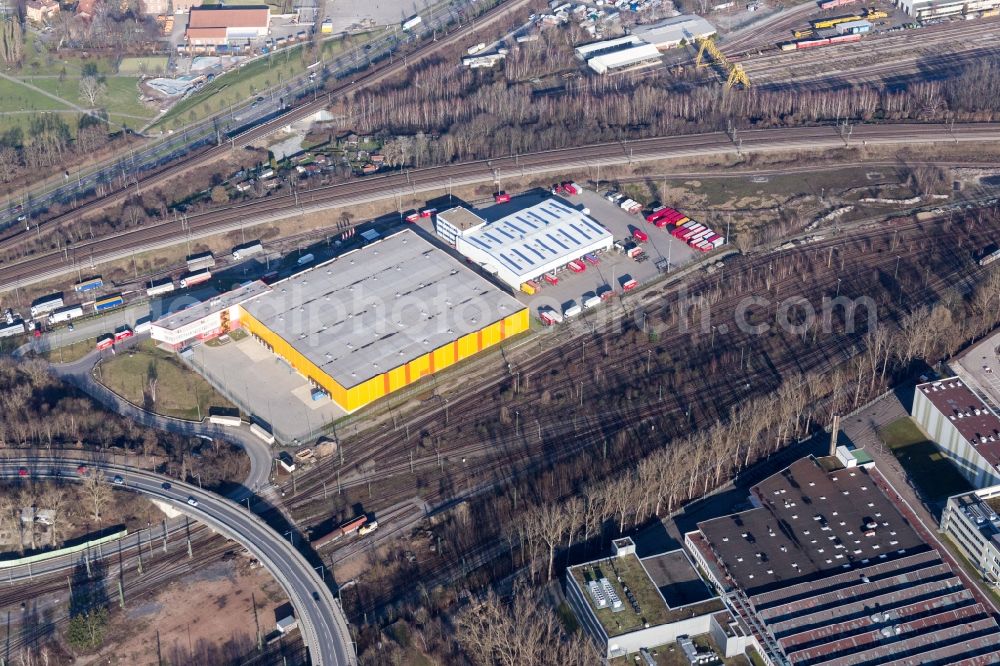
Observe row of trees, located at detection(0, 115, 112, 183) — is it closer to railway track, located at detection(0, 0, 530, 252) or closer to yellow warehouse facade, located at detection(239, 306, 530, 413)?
railway track, located at detection(0, 0, 530, 252)

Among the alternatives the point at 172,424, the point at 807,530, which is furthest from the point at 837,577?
the point at 172,424

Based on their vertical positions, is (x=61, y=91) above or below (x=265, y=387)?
above

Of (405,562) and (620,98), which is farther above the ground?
(620,98)

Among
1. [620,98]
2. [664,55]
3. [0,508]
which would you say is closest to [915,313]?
[620,98]

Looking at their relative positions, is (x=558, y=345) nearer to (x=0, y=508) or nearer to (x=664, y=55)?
(x=0, y=508)

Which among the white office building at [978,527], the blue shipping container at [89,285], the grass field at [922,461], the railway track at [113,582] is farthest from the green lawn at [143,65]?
the white office building at [978,527]

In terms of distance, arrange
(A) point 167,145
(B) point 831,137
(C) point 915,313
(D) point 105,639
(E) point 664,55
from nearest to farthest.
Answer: (D) point 105,639 → (C) point 915,313 → (B) point 831,137 → (A) point 167,145 → (E) point 664,55

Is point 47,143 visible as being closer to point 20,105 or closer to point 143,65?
point 20,105
